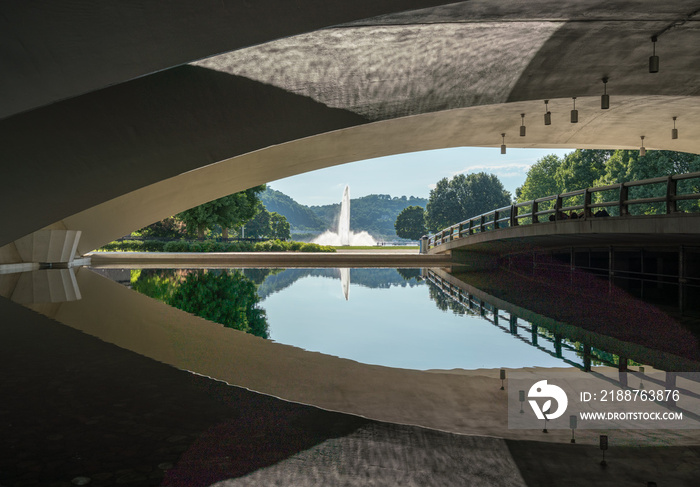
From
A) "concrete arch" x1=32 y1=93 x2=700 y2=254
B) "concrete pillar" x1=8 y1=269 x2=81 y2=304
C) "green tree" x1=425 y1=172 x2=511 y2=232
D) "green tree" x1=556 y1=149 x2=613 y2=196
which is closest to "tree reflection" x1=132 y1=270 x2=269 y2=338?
"concrete pillar" x1=8 y1=269 x2=81 y2=304

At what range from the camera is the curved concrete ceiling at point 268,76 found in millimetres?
5863

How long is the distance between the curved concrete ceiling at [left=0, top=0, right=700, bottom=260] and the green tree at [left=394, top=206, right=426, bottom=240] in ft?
222

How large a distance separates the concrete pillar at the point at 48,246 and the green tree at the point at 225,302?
7953 mm

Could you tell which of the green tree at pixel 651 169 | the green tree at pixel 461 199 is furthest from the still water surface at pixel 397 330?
the green tree at pixel 461 199

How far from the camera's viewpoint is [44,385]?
3963 millimetres

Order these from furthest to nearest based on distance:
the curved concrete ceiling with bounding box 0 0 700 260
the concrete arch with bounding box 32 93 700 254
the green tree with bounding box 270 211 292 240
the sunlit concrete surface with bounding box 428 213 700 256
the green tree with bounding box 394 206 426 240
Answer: the green tree with bounding box 270 211 292 240 < the green tree with bounding box 394 206 426 240 < the concrete arch with bounding box 32 93 700 254 < the sunlit concrete surface with bounding box 428 213 700 256 < the curved concrete ceiling with bounding box 0 0 700 260

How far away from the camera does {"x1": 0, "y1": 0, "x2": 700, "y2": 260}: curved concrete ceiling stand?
5863 mm

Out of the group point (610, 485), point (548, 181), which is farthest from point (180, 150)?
point (548, 181)

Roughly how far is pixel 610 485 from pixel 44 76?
7.04 metres

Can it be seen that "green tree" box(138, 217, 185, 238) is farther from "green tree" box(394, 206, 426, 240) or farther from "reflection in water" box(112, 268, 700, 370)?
"green tree" box(394, 206, 426, 240)

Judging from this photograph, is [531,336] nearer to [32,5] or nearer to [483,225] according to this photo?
[32,5]

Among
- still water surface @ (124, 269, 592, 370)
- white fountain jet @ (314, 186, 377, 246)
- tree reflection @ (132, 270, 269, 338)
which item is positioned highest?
white fountain jet @ (314, 186, 377, 246)

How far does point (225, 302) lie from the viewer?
9.71m

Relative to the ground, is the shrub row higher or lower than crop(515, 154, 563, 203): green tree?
lower
